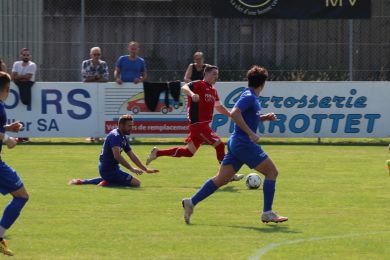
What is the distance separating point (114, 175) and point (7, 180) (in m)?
5.72

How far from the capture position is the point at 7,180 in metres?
9.74

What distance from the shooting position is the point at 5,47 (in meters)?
28.0

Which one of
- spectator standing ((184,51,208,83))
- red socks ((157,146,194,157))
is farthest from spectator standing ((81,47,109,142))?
red socks ((157,146,194,157))

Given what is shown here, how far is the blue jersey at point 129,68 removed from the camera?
76.3ft

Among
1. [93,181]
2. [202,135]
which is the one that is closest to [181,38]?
[202,135]

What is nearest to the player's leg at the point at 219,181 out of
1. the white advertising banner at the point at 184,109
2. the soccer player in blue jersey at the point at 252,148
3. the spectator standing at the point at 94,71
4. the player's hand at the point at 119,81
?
the soccer player in blue jersey at the point at 252,148

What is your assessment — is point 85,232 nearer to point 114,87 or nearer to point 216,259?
point 216,259

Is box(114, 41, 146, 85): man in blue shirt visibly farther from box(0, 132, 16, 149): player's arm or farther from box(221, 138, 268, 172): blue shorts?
box(0, 132, 16, 149): player's arm

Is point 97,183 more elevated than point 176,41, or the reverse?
point 176,41

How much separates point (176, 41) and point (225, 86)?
6.44m

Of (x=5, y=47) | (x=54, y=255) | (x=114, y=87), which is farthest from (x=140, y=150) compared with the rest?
(x=54, y=255)

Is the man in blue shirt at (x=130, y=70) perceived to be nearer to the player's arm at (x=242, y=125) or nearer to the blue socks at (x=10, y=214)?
the player's arm at (x=242, y=125)

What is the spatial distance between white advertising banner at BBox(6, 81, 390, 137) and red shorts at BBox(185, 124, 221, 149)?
7.35 metres

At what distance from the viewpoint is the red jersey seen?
615 inches
